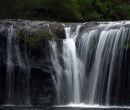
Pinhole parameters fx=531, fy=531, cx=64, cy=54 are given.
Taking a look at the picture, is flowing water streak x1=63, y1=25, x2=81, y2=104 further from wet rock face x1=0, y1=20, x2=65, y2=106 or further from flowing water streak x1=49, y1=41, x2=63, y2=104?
wet rock face x1=0, y1=20, x2=65, y2=106

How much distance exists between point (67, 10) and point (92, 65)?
859 centimetres

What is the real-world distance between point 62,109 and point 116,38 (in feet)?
20.7

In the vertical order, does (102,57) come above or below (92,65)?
above

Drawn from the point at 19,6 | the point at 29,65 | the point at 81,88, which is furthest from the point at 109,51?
the point at 19,6

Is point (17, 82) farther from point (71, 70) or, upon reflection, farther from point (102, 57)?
point (102, 57)

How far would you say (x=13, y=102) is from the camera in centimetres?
3388

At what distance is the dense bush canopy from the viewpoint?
3771 centimetres

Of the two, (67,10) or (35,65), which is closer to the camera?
(35,65)

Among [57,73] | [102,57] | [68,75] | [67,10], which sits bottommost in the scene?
[68,75]

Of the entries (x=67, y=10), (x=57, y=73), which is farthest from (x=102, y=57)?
(x=67, y=10)

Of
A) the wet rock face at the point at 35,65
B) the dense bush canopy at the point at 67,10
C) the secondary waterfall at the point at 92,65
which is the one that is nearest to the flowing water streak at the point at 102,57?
the secondary waterfall at the point at 92,65

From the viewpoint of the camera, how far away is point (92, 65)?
111 ft

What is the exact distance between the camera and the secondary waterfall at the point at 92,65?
32625 mm

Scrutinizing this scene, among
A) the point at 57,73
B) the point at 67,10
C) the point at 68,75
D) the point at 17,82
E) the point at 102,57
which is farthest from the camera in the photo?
the point at 67,10
